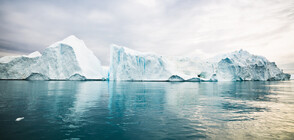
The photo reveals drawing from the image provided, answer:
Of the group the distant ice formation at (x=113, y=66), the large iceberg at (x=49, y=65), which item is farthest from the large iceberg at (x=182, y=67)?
the large iceberg at (x=49, y=65)

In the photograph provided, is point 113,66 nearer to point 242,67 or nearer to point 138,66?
point 138,66

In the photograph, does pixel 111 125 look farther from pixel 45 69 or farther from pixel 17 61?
pixel 17 61

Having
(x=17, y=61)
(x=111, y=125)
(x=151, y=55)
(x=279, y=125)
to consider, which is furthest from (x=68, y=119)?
(x=17, y=61)

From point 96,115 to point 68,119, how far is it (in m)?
1.01

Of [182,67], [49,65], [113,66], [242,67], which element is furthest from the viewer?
[242,67]

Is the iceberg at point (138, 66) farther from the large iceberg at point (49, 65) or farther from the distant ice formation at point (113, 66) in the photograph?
the large iceberg at point (49, 65)

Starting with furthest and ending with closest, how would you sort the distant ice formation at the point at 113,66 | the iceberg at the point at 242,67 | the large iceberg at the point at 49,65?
the iceberg at the point at 242,67
the distant ice formation at the point at 113,66
the large iceberg at the point at 49,65

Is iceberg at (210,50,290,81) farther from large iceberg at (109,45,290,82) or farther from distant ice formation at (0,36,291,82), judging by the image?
distant ice formation at (0,36,291,82)

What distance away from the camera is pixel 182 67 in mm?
45188

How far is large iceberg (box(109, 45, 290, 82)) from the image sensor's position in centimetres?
4016

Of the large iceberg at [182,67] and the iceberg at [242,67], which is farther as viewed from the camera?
the iceberg at [242,67]

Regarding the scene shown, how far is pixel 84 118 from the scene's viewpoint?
19.1 ft

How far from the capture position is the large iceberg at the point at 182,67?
132 ft

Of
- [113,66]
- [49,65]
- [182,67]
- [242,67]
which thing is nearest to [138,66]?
[113,66]
